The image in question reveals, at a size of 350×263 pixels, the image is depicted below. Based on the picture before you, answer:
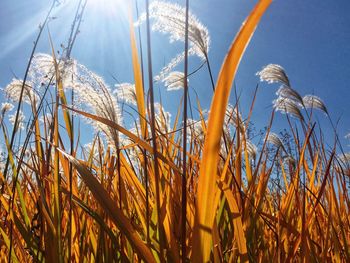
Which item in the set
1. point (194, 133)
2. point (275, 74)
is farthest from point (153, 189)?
point (275, 74)

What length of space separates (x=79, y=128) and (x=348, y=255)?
1.33m

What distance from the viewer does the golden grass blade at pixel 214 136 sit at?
1.62ft

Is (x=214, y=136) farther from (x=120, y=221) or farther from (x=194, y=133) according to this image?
(x=194, y=133)

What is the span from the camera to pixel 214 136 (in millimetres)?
564

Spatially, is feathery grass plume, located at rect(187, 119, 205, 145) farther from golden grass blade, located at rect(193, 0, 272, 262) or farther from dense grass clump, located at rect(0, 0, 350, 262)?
golden grass blade, located at rect(193, 0, 272, 262)

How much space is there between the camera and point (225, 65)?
517 millimetres

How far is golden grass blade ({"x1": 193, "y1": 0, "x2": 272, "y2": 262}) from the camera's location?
0.49 meters

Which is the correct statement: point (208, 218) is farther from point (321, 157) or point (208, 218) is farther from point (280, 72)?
point (280, 72)

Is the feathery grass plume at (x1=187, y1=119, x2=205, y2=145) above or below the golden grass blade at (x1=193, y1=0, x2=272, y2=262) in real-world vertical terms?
above

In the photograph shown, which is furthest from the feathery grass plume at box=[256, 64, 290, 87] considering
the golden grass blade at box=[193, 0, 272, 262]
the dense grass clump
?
the golden grass blade at box=[193, 0, 272, 262]

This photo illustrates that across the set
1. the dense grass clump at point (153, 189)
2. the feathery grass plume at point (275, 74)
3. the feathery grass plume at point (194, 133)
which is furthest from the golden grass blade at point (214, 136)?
the feathery grass plume at point (275, 74)

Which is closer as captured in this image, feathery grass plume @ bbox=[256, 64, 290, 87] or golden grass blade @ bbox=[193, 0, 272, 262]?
golden grass blade @ bbox=[193, 0, 272, 262]

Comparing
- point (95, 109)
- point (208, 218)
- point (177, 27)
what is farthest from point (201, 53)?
point (208, 218)

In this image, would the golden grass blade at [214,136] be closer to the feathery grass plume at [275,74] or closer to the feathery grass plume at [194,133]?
the feathery grass plume at [194,133]
